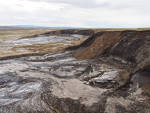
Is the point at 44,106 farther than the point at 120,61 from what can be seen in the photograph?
No

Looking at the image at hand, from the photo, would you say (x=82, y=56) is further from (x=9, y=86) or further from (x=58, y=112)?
(x=58, y=112)

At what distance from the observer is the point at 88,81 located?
13.4 metres

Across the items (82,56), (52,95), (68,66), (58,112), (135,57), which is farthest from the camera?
(82,56)

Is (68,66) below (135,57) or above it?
below

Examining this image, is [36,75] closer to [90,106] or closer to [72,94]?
[72,94]

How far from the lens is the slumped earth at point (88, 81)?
32.4ft

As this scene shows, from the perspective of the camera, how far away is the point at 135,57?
16016 mm

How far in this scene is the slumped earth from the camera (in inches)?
388

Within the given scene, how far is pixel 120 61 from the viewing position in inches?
670

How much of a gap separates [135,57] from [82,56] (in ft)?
21.0

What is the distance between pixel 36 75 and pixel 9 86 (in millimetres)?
2730

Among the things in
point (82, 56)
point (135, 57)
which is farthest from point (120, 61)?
point (82, 56)

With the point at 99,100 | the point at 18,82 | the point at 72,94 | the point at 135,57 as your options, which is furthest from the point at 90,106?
the point at 135,57

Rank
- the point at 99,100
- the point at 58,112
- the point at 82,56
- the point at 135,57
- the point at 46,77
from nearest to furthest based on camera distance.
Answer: the point at 58,112, the point at 99,100, the point at 46,77, the point at 135,57, the point at 82,56
